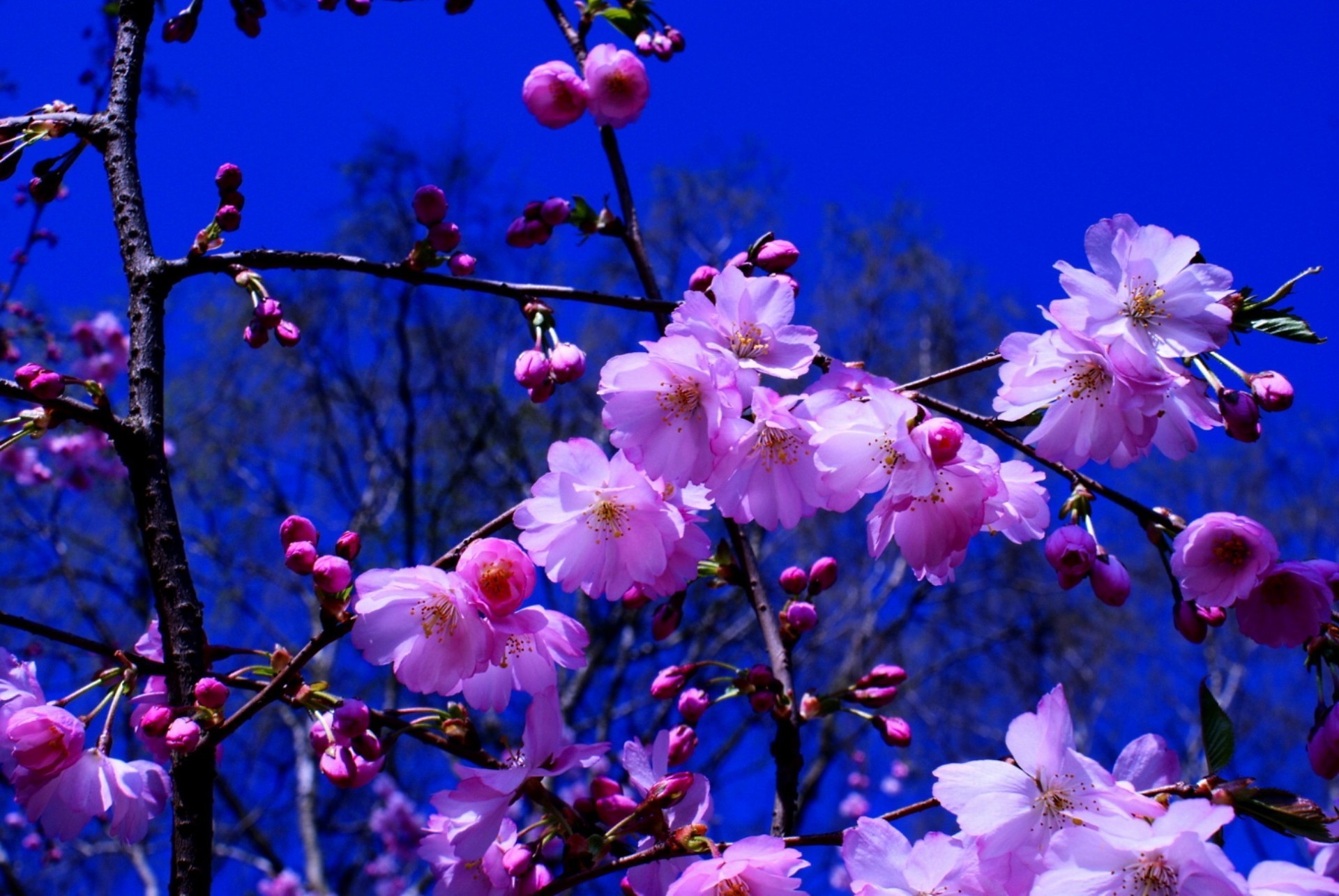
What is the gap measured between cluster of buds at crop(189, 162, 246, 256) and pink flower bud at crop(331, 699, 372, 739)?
0.83 metres

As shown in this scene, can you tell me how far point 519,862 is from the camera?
1345 mm

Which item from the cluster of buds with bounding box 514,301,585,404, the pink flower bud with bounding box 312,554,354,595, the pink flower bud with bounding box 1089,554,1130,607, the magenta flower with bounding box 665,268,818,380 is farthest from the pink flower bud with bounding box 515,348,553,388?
the pink flower bud with bounding box 1089,554,1130,607

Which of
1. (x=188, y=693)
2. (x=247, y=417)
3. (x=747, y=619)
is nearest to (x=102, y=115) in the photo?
(x=188, y=693)

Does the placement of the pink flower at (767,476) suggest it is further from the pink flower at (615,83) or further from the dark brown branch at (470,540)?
the pink flower at (615,83)

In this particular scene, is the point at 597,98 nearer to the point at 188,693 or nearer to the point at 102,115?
the point at 102,115

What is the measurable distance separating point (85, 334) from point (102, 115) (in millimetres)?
5192

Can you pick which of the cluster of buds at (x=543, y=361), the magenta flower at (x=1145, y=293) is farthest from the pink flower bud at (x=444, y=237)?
the magenta flower at (x=1145, y=293)

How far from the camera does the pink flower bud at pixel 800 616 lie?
1580mm

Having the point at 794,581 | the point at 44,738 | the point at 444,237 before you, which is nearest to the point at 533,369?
the point at 444,237

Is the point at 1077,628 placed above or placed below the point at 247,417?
below

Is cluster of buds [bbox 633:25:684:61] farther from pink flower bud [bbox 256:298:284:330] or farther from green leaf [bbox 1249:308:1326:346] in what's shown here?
green leaf [bbox 1249:308:1326:346]

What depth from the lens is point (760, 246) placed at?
1435 millimetres

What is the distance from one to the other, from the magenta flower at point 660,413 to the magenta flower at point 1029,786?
0.51 metres

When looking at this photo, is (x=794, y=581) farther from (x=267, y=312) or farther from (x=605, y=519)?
(x=267, y=312)
